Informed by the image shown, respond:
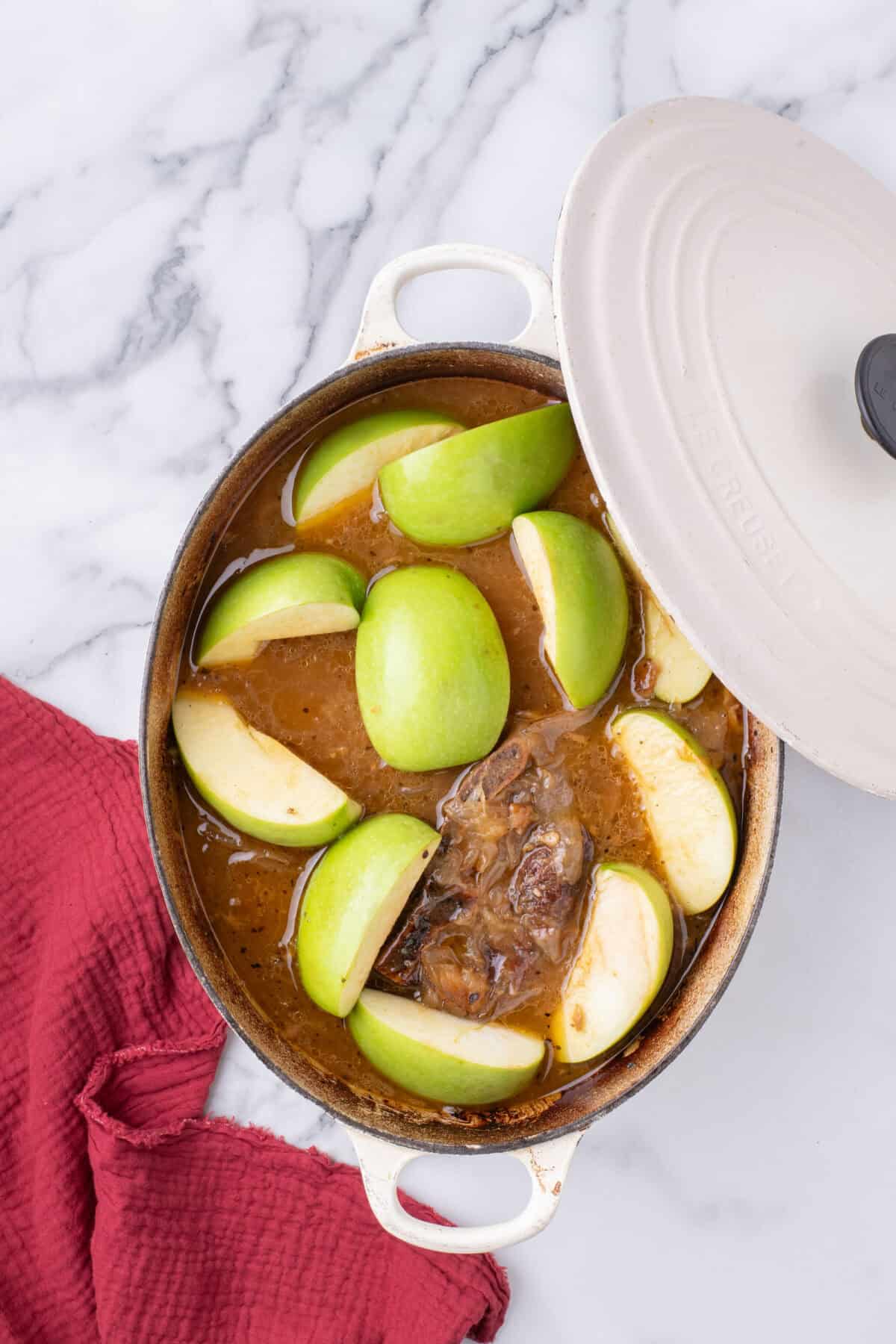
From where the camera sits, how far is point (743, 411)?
3.37 feet

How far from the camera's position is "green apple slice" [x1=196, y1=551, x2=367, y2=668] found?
1.18 m

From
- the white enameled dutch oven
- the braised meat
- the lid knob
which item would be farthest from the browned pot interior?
the lid knob

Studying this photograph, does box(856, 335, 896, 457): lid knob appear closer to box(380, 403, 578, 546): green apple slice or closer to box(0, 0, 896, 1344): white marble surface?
box(380, 403, 578, 546): green apple slice

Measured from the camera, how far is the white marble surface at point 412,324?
4.58 feet

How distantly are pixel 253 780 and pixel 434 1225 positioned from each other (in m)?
0.50

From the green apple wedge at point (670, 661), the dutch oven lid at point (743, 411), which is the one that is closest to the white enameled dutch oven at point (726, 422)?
the dutch oven lid at point (743, 411)

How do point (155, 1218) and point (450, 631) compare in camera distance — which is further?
point (155, 1218)

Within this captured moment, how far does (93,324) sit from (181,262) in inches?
5.2

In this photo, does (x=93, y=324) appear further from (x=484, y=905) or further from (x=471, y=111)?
(x=484, y=905)

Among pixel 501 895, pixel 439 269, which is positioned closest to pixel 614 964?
pixel 501 895

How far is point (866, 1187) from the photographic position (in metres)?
1.43

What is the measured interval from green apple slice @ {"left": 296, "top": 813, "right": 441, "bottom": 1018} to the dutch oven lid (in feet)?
1.25

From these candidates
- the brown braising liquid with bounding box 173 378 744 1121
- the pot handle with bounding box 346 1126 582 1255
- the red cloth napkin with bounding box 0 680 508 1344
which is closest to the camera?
the pot handle with bounding box 346 1126 582 1255

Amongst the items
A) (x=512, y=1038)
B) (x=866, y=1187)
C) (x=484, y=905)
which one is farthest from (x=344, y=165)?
(x=866, y=1187)
